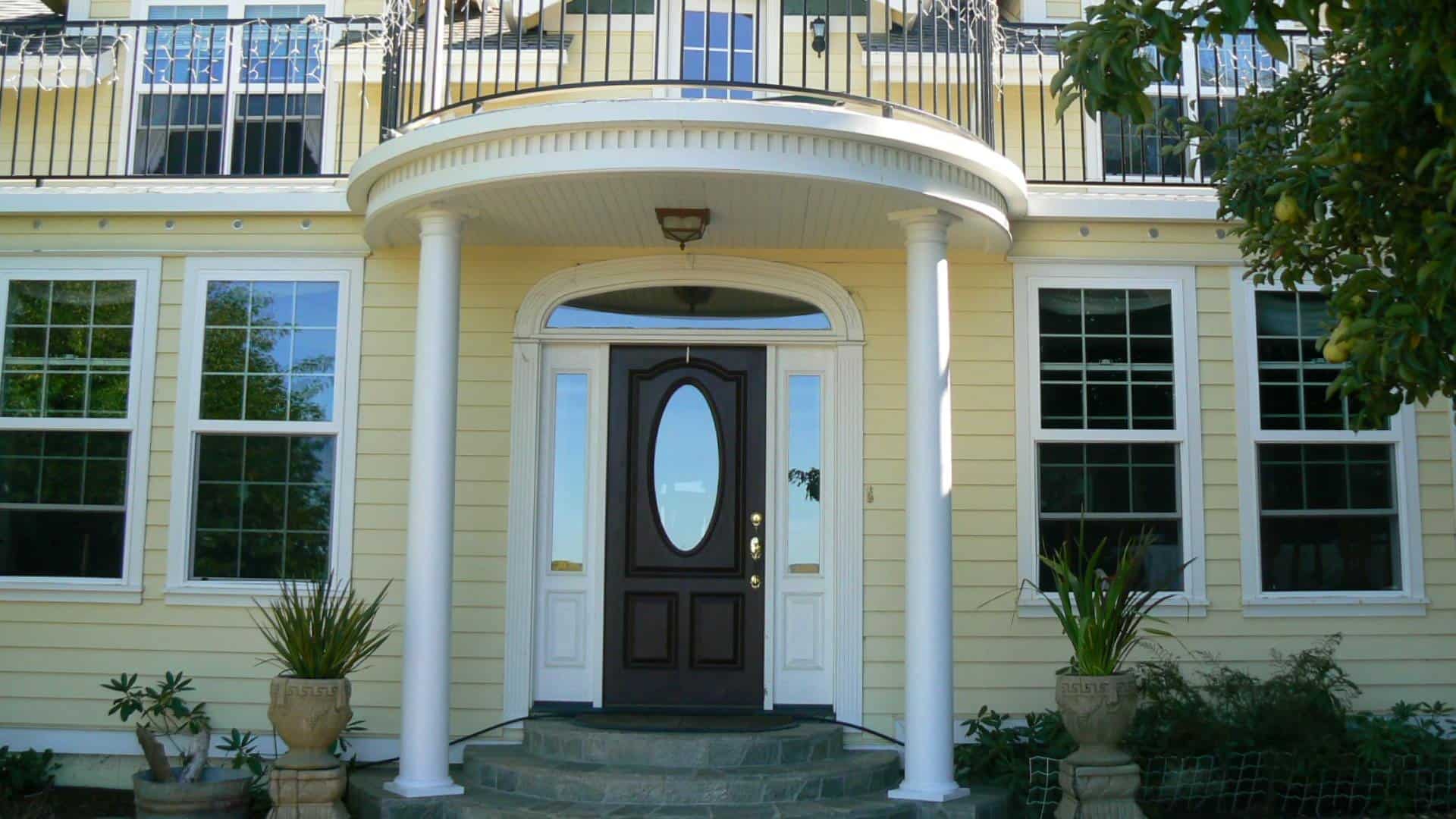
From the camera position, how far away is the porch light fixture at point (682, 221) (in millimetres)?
6516

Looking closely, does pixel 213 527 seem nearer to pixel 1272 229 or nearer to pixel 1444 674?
pixel 1272 229

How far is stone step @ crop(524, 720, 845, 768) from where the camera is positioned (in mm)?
6328

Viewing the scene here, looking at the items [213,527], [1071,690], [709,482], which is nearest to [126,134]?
[213,527]

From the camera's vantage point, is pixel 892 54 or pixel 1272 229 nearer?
pixel 1272 229

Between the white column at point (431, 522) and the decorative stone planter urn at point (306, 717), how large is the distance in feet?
1.20

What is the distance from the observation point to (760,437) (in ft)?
24.2

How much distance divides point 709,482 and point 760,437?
387mm

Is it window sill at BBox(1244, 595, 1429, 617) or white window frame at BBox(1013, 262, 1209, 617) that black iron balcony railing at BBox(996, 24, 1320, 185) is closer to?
white window frame at BBox(1013, 262, 1209, 617)

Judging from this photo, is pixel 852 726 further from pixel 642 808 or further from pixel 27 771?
pixel 27 771

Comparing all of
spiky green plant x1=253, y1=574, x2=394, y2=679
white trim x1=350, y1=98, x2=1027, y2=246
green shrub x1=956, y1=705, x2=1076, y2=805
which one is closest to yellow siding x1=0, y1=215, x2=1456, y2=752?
green shrub x1=956, y1=705, x2=1076, y2=805

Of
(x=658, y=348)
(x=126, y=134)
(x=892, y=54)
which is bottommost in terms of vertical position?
(x=658, y=348)

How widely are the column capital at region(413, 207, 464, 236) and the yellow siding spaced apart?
91 centimetres

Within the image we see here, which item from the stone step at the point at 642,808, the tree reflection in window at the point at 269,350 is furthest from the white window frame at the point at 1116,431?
the tree reflection in window at the point at 269,350

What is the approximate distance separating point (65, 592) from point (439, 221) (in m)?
3.09
